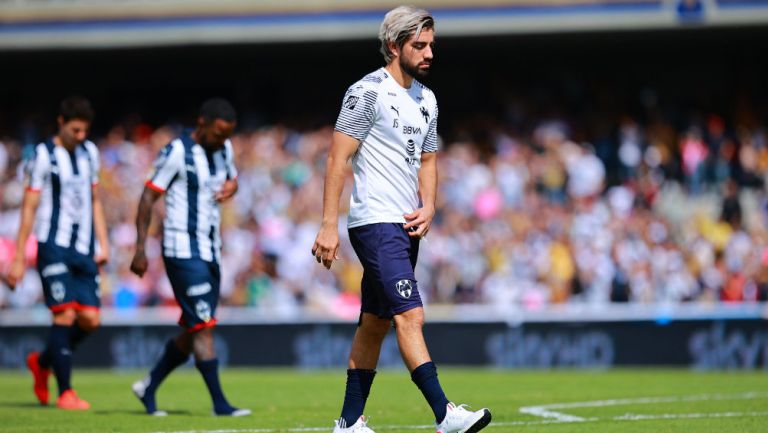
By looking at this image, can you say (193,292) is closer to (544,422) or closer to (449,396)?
(544,422)

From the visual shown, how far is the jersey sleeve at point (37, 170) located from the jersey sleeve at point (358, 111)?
4.50 m

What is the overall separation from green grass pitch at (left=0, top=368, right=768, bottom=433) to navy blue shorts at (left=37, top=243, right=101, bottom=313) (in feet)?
2.97

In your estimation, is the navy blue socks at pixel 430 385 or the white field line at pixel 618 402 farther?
the white field line at pixel 618 402

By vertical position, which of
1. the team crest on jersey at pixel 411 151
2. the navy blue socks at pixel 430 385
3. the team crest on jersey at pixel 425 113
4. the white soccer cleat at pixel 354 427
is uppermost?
the team crest on jersey at pixel 425 113

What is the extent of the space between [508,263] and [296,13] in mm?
7541

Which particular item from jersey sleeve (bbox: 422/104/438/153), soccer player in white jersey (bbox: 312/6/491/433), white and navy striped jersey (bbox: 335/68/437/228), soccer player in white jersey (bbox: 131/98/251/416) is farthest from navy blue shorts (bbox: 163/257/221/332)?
jersey sleeve (bbox: 422/104/438/153)

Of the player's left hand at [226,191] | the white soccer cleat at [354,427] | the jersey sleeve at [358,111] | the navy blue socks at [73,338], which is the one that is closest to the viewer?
the jersey sleeve at [358,111]

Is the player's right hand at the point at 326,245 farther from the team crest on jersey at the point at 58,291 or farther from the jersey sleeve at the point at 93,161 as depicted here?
the jersey sleeve at the point at 93,161

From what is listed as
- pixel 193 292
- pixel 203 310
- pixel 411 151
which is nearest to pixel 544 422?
pixel 411 151

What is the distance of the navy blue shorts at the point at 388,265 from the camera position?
679cm

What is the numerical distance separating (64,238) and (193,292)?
162cm

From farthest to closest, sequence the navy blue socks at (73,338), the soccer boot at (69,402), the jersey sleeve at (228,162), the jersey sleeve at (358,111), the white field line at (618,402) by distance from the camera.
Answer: the navy blue socks at (73,338) → the soccer boot at (69,402) → the jersey sleeve at (228,162) → the white field line at (618,402) → the jersey sleeve at (358,111)

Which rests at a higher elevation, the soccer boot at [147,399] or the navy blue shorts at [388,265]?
the navy blue shorts at [388,265]

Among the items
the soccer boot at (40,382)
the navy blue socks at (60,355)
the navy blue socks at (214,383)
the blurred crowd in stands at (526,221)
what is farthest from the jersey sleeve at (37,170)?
the blurred crowd in stands at (526,221)
